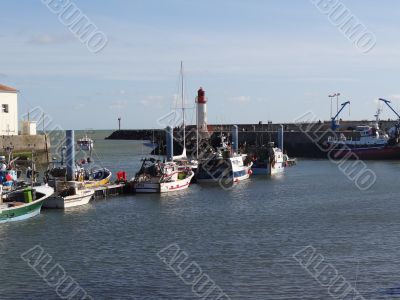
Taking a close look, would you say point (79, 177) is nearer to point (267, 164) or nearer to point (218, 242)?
point (218, 242)

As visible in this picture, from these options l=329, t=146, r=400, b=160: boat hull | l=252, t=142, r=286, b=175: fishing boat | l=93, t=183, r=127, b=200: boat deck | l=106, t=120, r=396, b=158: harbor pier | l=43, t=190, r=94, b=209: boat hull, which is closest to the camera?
l=43, t=190, r=94, b=209: boat hull

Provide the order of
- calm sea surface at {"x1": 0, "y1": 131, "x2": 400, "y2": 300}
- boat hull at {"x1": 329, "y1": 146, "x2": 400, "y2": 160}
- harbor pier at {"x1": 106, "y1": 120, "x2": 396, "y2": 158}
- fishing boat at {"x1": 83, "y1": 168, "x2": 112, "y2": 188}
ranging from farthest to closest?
1. harbor pier at {"x1": 106, "y1": 120, "x2": 396, "y2": 158}
2. boat hull at {"x1": 329, "y1": 146, "x2": 400, "y2": 160}
3. fishing boat at {"x1": 83, "y1": 168, "x2": 112, "y2": 188}
4. calm sea surface at {"x1": 0, "y1": 131, "x2": 400, "y2": 300}

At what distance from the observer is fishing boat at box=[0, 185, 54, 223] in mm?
33969

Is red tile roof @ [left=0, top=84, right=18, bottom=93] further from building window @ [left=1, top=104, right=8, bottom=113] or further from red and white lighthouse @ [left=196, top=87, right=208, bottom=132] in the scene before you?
red and white lighthouse @ [left=196, top=87, right=208, bottom=132]

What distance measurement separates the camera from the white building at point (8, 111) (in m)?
69.3

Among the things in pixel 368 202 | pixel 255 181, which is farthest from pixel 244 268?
pixel 255 181

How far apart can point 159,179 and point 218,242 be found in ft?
63.2

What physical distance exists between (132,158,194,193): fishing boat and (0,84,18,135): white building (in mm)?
23386

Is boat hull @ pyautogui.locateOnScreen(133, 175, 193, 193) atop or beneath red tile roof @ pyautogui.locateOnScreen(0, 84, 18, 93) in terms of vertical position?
beneath

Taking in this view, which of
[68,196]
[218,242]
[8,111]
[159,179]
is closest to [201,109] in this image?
[8,111]

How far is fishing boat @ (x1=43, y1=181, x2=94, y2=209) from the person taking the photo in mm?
39531

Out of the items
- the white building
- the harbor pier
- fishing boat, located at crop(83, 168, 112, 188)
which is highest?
the white building

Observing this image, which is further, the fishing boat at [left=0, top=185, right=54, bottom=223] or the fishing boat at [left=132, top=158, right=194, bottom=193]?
the fishing boat at [left=132, top=158, right=194, bottom=193]

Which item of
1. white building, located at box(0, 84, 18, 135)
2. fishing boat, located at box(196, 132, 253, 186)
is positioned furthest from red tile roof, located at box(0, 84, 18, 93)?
fishing boat, located at box(196, 132, 253, 186)
